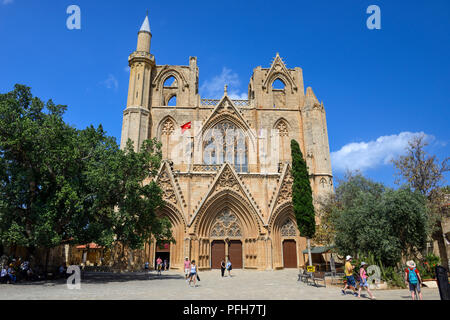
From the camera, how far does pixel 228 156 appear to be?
30812 mm

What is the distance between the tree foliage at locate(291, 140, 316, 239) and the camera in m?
19.0

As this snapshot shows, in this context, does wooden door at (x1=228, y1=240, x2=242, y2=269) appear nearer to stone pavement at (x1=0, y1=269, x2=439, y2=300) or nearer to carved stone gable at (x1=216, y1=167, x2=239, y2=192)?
carved stone gable at (x1=216, y1=167, x2=239, y2=192)

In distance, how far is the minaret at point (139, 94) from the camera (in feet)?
93.8

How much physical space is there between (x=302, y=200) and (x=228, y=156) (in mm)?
12322

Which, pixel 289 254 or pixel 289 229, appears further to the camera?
pixel 289 229

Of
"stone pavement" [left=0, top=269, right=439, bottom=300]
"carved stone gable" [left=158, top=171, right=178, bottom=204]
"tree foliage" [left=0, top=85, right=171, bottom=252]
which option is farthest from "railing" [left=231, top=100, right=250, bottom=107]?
"stone pavement" [left=0, top=269, right=439, bottom=300]

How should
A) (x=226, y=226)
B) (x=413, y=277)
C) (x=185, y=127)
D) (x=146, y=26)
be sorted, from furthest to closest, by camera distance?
(x=146, y=26)
(x=185, y=127)
(x=226, y=226)
(x=413, y=277)

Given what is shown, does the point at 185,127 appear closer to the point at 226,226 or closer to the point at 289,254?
the point at 226,226

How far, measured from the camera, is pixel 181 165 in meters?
29.7

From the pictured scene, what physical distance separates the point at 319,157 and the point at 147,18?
24.4 metres

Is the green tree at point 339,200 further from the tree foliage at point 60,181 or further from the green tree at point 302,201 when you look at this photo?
the tree foliage at point 60,181

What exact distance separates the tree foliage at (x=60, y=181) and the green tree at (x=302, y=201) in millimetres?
9330

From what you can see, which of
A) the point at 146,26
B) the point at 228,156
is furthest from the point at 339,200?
the point at 146,26
